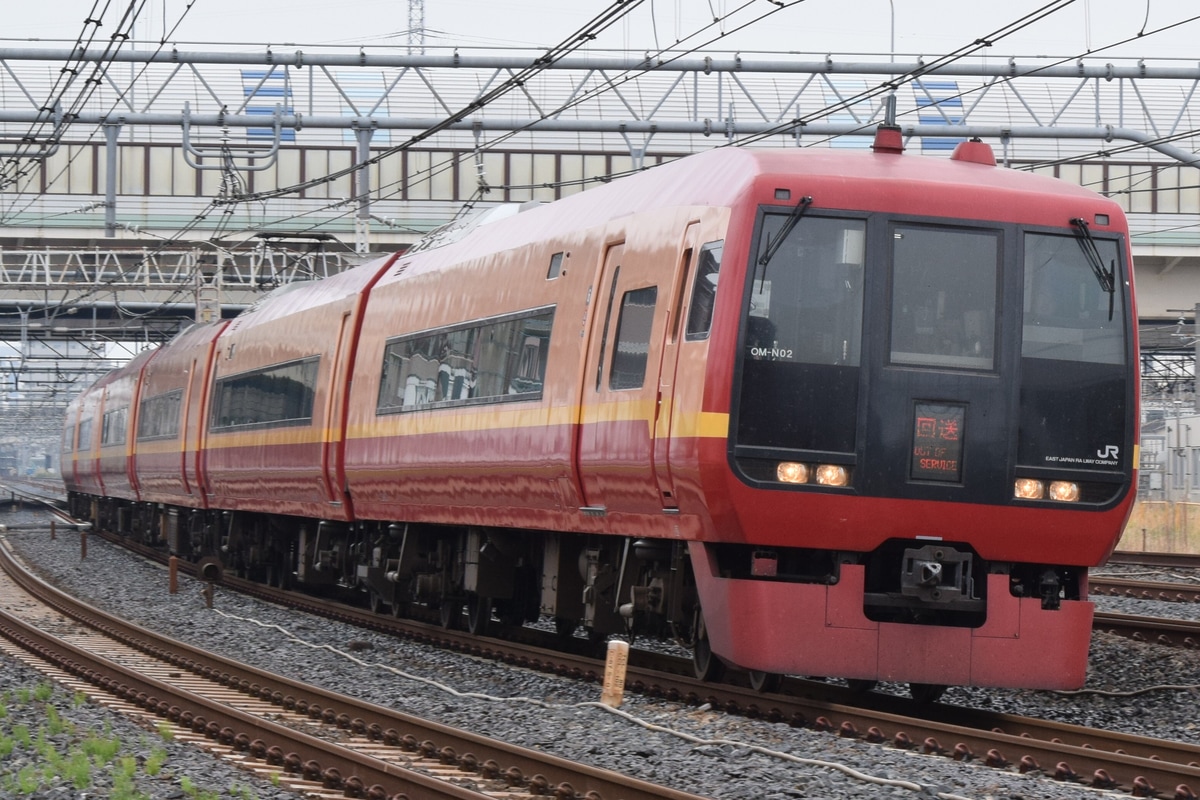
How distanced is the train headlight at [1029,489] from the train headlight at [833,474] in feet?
3.14

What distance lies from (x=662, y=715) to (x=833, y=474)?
65.5 inches

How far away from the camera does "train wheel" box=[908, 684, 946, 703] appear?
10156 millimetres

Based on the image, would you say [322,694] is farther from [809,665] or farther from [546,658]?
[809,665]

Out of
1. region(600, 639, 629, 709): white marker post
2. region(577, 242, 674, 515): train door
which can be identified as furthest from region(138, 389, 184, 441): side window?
region(600, 639, 629, 709): white marker post

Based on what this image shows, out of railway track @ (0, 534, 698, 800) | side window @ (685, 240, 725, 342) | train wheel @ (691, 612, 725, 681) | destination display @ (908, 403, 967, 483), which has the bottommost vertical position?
railway track @ (0, 534, 698, 800)

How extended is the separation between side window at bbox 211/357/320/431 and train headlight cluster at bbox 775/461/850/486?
9253mm

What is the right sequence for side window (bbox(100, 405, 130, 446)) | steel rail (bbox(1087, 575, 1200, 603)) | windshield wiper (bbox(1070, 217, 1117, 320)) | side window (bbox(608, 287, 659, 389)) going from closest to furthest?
windshield wiper (bbox(1070, 217, 1117, 320)) → side window (bbox(608, 287, 659, 389)) → steel rail (bbox(1087, 575, 1200, 603)) → side window (bbox(100, 405, 130, 446))

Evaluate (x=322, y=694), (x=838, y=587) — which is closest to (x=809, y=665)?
(x=838, y=587)

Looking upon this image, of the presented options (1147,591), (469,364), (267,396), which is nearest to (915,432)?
(469,364)

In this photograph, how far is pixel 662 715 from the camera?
31.2 feet

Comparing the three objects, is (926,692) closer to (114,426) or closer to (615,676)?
(615,676)

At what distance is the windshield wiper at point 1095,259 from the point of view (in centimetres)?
970

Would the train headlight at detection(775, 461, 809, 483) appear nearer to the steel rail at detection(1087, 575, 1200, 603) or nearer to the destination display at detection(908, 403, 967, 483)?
the destination display at detection(908, 403, 967, 483)

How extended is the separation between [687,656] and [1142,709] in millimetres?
3702
